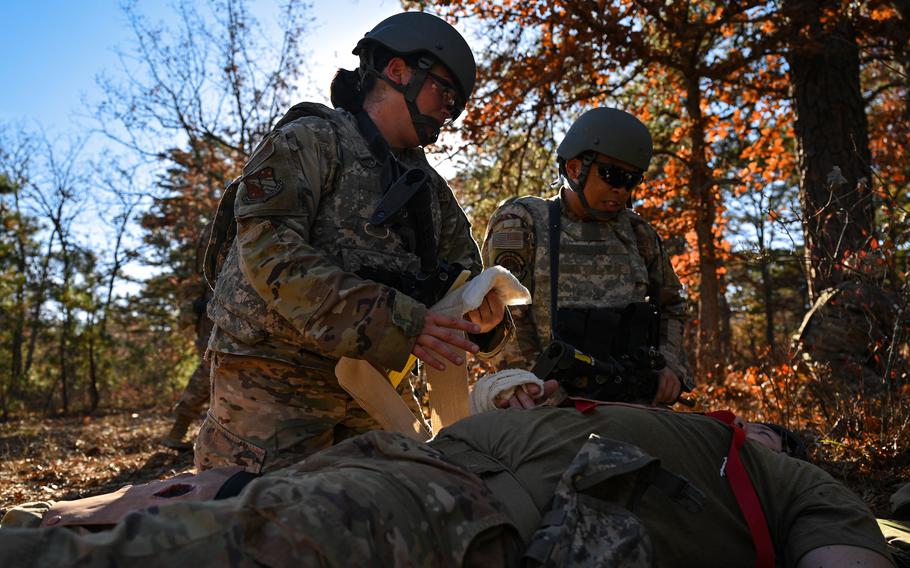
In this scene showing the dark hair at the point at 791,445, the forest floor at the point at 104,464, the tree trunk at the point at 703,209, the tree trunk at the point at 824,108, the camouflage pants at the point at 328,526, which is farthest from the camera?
the tree trunk at the point at 703,209

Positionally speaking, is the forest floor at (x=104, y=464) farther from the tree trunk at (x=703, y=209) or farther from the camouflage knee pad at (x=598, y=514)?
the tree trunk at (x=703, y=209)

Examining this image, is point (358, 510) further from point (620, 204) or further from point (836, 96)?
point (836, 96)

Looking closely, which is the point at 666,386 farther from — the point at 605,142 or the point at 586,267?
the point at 605,142

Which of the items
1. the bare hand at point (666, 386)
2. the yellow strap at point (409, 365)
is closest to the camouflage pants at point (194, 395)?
the bare hand at point (666, 386)

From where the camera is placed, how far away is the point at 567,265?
4105mm

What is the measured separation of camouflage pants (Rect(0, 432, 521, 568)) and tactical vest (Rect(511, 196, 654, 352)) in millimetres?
2175

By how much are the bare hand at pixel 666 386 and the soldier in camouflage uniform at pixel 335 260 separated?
117 cm

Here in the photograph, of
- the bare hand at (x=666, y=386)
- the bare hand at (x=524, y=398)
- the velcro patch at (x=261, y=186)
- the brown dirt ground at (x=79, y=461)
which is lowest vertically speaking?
the brown dirt ground at (x=79, y=461)

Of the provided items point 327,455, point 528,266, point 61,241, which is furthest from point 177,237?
point 327,455

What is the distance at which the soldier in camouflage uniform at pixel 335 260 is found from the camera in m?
2.46

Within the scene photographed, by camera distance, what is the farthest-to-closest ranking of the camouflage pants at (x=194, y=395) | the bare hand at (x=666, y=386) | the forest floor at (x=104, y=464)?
the camouflage pants at (x=194, y=395)
the forest floor at (x=104, y=464)
the bare hand at (x=666, y=386)

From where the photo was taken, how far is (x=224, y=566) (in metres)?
1.48

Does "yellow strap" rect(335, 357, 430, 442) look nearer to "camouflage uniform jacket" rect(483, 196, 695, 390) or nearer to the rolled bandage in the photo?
the rolled bandage

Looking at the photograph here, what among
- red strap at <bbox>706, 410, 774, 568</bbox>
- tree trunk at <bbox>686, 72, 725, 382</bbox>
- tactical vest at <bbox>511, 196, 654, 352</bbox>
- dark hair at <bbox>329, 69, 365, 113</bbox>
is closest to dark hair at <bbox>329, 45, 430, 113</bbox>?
dark hair at <bbox>329, 69, 365, 113</bbox>
